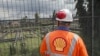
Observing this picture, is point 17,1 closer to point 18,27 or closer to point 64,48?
point 18,27

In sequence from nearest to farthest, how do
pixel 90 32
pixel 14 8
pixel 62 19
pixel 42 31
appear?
pixel 62 19 → pixel 14 8 → pixel 42 31 → pixel 90 32

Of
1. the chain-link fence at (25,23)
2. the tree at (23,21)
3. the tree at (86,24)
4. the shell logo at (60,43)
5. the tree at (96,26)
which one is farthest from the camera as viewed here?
the tree at (96,26)

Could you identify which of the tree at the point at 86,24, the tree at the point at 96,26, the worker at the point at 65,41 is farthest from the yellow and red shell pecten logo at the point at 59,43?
the tree at the point at 96,26

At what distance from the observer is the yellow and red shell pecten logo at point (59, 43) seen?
170 inches

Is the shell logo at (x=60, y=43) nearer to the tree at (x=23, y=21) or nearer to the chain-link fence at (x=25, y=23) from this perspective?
the chain-link fence at (x=25, y=23)

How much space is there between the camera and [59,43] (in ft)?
14.1

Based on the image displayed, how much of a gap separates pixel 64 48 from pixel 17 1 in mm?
3557

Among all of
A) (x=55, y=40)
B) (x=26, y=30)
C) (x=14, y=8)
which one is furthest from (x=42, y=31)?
(x=55, y=40)

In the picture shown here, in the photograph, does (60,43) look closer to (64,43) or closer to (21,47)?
(64,43)

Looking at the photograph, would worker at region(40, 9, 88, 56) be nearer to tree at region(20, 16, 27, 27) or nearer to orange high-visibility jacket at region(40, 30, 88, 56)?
orange high-visibility jacket at region(40, 30, 88, 56)

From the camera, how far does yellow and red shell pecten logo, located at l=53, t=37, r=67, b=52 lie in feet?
14.1

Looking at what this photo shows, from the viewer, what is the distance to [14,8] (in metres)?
7.61

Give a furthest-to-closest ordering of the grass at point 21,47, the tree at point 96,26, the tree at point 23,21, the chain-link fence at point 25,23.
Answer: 1. the tree at point 96,26
2. the tree at point 23,21
3. the grass at point 21,47
4. the chain-link fence at point 25,23

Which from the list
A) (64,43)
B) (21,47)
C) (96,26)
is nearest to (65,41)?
(64,43)
